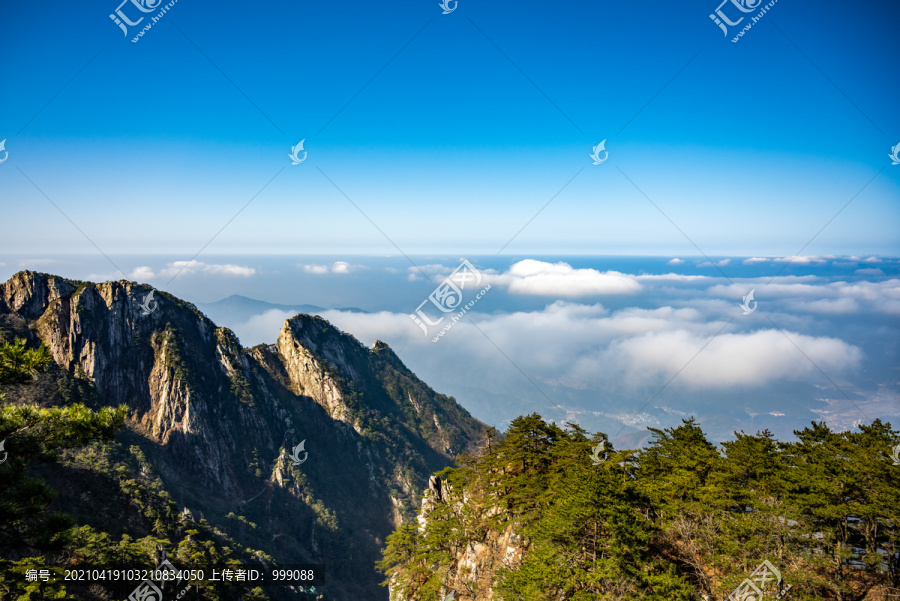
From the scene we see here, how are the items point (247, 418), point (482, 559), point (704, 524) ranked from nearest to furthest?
point (704, 524) < point (482, 559) < point (247, 418)

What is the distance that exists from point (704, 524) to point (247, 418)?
90.8 meters

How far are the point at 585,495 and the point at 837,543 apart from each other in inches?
549

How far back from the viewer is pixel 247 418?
292 feet

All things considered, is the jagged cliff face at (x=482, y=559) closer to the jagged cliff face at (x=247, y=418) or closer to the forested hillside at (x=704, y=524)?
the forested hillside at (x=704, y=524)

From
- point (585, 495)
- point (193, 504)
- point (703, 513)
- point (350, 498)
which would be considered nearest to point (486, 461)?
point (585, 495)

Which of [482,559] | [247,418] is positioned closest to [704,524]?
[482,559]

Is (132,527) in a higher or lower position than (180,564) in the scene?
higher

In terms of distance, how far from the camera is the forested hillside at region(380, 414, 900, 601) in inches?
762

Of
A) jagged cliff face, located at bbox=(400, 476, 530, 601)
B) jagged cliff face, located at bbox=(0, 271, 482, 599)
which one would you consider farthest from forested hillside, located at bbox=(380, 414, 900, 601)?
jagged cliff face, located at bbox=(0, 271, 482, 599)

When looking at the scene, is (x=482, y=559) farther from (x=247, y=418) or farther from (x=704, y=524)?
(x=247, y=418)

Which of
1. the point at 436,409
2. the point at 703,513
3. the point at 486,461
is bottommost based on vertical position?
the point at 703,513

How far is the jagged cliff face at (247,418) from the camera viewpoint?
74.7 m

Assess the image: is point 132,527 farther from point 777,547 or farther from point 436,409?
point 436,409

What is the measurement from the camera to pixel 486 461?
Answer: 30.9m
